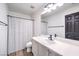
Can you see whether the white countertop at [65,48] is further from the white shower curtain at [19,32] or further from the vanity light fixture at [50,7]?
the vanity light fixture at [50,7]

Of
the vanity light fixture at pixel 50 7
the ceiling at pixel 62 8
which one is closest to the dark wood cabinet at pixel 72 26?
the ceiling at pixel 62 8

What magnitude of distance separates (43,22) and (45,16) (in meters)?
0.14

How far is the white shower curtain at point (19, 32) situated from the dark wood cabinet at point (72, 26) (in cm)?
74

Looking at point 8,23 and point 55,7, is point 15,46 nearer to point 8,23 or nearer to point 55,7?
point 8,23

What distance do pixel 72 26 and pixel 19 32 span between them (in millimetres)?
1036

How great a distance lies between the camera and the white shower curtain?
52.2 inches

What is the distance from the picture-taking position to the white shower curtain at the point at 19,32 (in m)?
1.33

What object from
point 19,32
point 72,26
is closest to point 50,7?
point 72,26

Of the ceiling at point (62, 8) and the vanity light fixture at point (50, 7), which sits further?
the vanity light fixture at point (50, 7)

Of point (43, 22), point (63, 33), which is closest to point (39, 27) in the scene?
point (43, 22)

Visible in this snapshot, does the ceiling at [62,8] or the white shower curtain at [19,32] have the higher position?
the ceiling at [62,8]

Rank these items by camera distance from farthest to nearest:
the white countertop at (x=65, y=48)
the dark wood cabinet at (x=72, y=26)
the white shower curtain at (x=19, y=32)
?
the white shower curtain at (x=19, y=32) < the dark wood cabinet at (x=72, y=26) < the white countertop at (x=65, y=48)

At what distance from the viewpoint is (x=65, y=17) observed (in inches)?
46.7

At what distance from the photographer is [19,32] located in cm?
137
